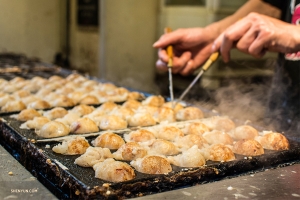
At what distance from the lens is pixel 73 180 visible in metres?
1.33

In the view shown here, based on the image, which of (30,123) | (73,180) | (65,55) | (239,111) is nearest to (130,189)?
(73,180)

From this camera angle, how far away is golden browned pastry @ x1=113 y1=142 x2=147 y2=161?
63.4 inches

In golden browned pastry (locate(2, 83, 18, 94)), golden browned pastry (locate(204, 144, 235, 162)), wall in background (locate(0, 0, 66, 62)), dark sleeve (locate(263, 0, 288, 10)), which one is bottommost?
golden browned pastry (locate(2, 83, 18, 94))

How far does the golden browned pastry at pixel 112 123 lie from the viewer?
6.79 ft

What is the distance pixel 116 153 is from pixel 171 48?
4.36 ft

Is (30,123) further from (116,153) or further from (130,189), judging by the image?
(130,189)

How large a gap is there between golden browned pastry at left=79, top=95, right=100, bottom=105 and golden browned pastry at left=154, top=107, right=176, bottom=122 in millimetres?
531

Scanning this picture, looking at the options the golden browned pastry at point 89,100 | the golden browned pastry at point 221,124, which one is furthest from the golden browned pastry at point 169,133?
the golden browned pastry at point 89,100

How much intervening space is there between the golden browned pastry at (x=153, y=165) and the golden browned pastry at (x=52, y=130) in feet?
1.73

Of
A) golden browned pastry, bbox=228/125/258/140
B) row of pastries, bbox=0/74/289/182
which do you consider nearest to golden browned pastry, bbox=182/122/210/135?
row of pastries, bbox=0/74/289/182

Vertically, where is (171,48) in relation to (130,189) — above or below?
above

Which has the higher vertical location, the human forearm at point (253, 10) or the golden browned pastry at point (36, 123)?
the human forearm at point (253, 10)

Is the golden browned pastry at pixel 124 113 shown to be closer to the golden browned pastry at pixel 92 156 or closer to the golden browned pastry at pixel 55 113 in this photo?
the golden browned pastry at pixel 55 113

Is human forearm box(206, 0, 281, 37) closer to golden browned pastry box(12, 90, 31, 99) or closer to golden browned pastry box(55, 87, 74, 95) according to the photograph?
golden browned pastry box(55, 87, 74, 95)
